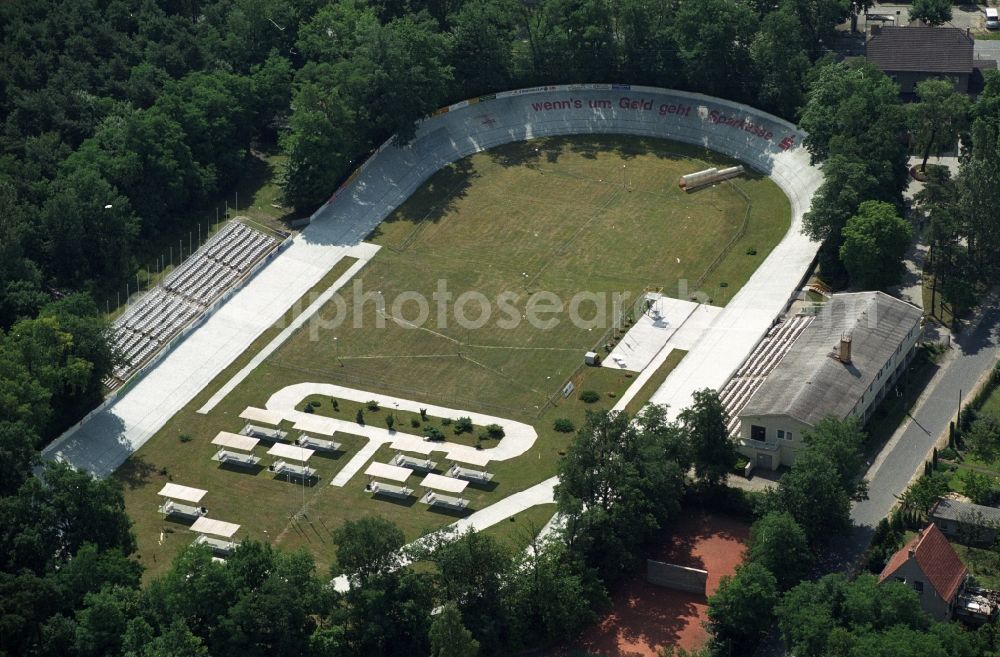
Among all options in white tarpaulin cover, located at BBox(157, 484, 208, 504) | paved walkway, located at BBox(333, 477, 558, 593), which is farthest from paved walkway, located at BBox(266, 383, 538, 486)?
white tarpaulin cover, located at BBox(157, 484, 208, 504)

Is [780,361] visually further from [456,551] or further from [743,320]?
[456,551]

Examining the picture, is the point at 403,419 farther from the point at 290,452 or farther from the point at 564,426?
the point at 564,426

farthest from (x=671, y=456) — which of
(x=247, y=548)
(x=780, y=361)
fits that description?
(x=247, y=548)

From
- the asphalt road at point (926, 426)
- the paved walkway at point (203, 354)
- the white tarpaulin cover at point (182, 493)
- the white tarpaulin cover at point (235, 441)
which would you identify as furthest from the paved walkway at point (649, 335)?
the white tarpaulin cover at point (182, 493)

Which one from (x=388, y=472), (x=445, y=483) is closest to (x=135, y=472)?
(x=388, y=472)

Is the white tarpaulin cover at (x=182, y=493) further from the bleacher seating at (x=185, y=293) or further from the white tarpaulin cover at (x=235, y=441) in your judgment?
the bleacher seating at (x=185, y=293)

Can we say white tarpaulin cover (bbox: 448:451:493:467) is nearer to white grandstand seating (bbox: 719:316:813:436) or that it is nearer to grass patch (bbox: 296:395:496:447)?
grass patch (bbox: 296:395:496:447)
